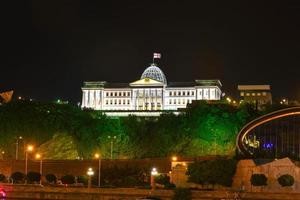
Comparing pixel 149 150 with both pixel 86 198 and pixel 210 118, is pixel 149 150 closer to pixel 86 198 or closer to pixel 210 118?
pixel 210 118

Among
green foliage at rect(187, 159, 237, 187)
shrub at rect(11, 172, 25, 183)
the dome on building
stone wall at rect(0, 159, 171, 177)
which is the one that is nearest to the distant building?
the dome on building

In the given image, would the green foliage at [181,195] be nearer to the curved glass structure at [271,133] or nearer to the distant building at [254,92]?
the curved glass structure at [271,133]

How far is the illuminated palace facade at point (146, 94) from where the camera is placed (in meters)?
170

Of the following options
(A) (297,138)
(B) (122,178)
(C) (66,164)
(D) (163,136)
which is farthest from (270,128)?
(D) (163,136)

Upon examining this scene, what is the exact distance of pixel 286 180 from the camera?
56.2m

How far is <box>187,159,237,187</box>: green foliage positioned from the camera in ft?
197

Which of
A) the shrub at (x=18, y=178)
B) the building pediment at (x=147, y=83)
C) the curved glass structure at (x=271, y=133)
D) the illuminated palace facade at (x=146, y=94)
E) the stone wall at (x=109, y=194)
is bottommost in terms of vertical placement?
the stone wall at (x=109, y=194)

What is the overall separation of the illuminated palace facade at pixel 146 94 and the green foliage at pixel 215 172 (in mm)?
105050

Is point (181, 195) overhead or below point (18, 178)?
below

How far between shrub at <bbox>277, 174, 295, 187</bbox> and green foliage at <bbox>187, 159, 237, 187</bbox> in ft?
17.2

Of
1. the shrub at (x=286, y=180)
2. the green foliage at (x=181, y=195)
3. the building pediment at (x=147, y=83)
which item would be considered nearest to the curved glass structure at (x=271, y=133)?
the shrub at (x=286, y=180)

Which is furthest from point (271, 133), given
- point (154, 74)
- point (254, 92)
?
point (154, 74)

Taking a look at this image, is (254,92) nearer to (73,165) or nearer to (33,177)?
(73,165)

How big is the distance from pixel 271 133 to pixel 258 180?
951 centimetres
